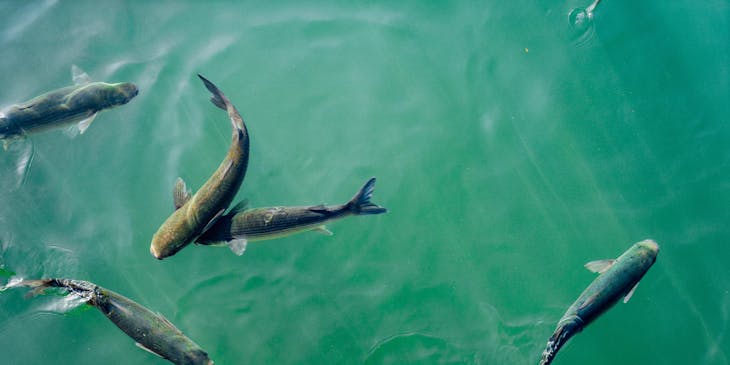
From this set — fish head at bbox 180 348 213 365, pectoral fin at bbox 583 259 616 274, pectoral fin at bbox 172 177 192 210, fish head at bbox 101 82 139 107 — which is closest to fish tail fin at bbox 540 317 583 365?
pectoral fin at bbox 583 259 616 274

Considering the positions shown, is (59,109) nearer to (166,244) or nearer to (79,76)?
(79,76)

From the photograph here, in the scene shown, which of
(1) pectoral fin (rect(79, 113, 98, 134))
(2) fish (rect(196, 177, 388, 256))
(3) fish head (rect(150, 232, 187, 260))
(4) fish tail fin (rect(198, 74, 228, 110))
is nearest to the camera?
(3) fish head (rect(150, 232, 187, 260))

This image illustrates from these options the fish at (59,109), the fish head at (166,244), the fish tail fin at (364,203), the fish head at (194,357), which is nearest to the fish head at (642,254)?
the fish tail fin at (364,203)

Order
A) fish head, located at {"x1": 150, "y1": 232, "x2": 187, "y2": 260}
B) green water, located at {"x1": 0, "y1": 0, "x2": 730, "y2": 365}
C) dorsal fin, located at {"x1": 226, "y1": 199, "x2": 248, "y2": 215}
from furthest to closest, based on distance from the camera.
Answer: green water, located at {"x1": 0, "y1": 0, "x2": 730, "y2": 365}, dorsal fin, located at {"x1": 226, "y1": 199, "x2": 248, "y2": 215}, fish head, located at {"x1": 150, "y1": 232, "x2": 187, "y2": 260}

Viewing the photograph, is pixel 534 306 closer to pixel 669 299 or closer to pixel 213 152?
pixel 669 299

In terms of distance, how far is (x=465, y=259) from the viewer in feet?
17.4

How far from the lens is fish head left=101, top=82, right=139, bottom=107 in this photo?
182 inches

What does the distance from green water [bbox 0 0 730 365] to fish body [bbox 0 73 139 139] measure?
0.49 m

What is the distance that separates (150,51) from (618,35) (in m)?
5.32

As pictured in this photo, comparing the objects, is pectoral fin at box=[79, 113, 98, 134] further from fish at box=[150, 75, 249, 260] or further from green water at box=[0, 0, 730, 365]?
fish at box=[150, 75, 249, 260]

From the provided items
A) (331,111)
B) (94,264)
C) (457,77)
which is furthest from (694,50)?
(94,264)

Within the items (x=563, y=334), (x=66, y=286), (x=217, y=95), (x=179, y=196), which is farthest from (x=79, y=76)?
(x=563, y=334)

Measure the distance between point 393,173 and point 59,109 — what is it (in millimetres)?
3324

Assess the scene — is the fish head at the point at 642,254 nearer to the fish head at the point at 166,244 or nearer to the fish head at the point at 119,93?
the fish head at the point at 166,244
